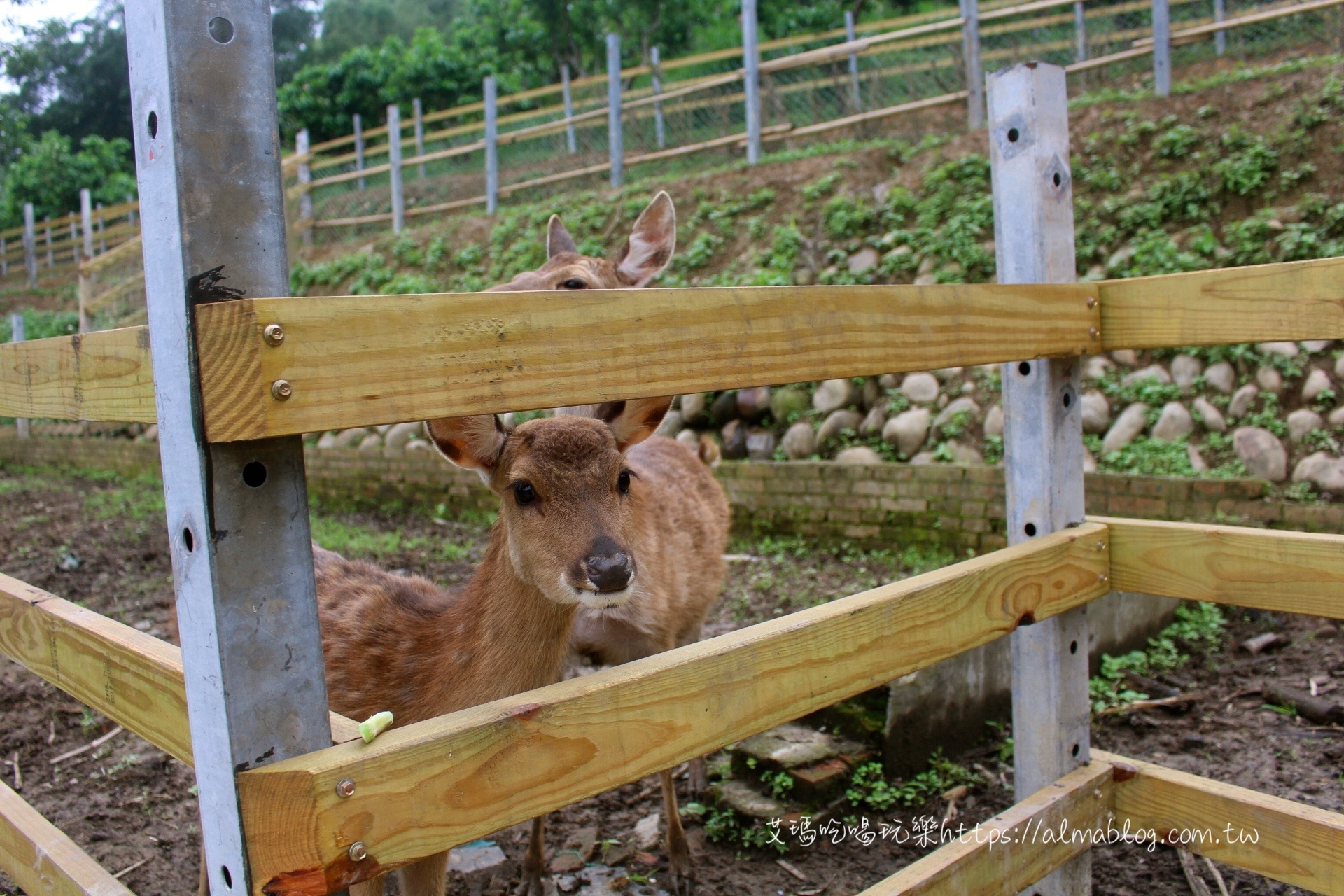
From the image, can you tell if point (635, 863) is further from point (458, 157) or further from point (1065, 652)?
point (458, 157)

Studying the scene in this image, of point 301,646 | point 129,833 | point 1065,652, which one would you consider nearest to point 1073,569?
point 1065,652

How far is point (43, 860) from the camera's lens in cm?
201

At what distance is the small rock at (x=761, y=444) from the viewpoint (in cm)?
797

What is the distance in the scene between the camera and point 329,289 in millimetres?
14695

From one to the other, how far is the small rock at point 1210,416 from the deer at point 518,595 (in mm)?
4402

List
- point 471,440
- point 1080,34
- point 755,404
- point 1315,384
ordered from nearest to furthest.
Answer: point 471,440 < point 1315,384 < point 755,404 < point 1080,34

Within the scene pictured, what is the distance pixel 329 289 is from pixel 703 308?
46.7ft


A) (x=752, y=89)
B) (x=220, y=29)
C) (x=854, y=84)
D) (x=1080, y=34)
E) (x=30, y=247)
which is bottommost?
(x=220, y=29)

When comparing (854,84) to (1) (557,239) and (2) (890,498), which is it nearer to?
(2) (890,498)

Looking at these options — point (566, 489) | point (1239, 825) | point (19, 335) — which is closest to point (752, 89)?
point (566, 489)

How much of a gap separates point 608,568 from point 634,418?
446mm

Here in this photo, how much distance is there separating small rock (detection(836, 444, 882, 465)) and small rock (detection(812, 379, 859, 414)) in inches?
18.0

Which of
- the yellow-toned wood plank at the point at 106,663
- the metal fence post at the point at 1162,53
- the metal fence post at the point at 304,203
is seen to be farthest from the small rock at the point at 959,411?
the metal fence post at the point at 304,203

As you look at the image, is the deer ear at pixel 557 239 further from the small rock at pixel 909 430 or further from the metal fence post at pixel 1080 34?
the metal fence post at pixel 1080 34
